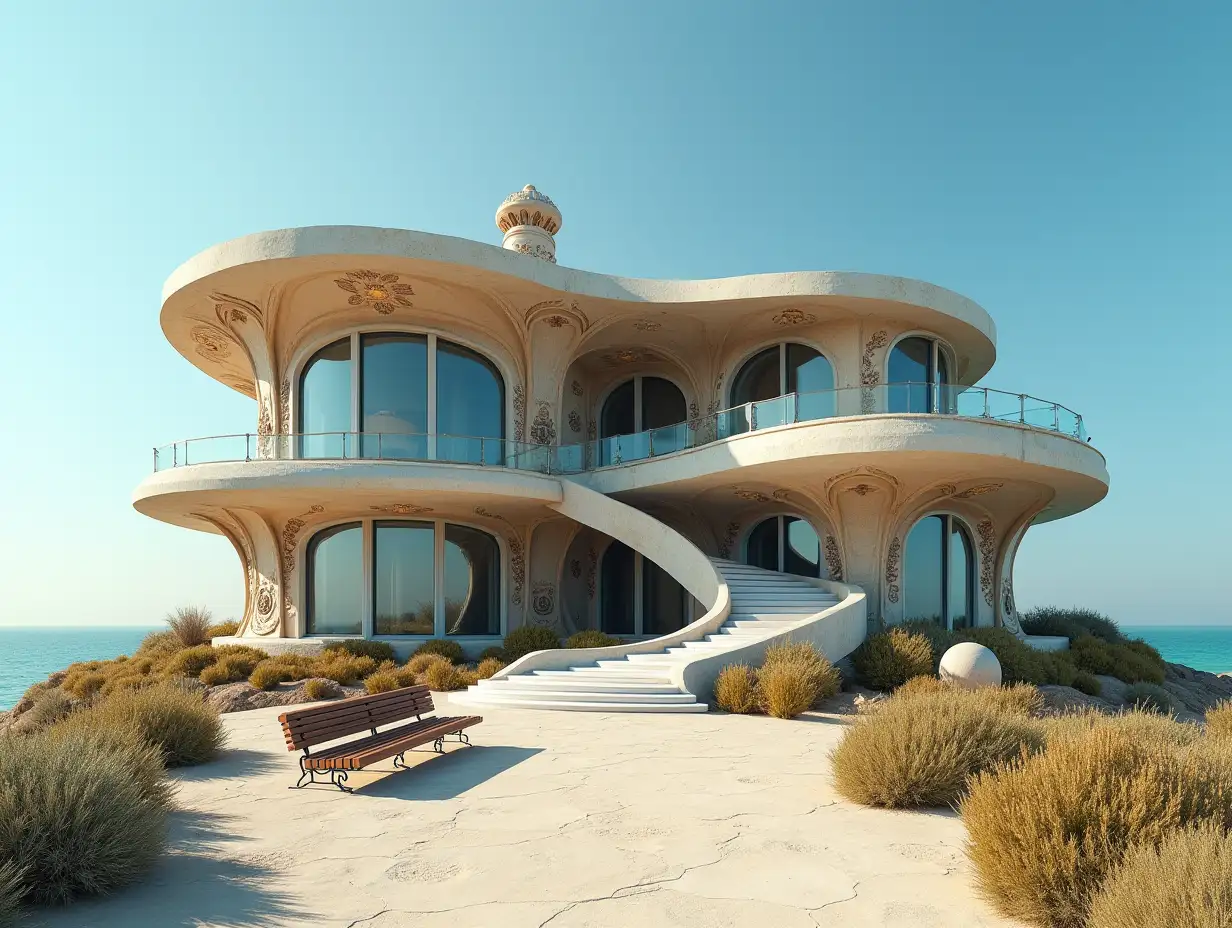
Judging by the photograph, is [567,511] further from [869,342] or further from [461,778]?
[461,778]

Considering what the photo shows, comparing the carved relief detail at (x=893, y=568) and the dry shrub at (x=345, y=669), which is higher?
the carved relief detail at (x=893, y=568)

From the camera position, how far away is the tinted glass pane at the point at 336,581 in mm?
20078

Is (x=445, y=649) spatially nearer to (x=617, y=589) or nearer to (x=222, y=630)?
(x=617, y=589)

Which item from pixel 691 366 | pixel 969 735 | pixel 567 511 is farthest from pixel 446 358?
pixel 969 735

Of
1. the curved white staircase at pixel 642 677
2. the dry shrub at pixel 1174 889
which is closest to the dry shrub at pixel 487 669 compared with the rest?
the curved white staircase at pixel 642 677

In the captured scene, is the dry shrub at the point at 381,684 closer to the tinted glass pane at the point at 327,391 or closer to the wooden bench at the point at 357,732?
the wooden bench at the point at 357,732

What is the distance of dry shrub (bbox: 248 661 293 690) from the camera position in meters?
15.2

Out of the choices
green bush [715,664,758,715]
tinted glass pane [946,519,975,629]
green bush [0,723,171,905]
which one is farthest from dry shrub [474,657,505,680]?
tinted glass pane [946,519,975,629]

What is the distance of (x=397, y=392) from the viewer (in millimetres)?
19891

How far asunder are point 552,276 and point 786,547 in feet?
29.1

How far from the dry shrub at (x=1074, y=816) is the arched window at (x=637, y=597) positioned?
17971 millimetres

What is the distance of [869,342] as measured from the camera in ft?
66.2

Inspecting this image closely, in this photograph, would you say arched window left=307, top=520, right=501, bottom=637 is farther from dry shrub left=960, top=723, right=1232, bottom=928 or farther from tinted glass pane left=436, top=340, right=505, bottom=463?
dry shrub left=960, top=723, right=1232, bottom=928

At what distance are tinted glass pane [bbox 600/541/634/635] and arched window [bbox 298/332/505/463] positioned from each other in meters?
5.46
